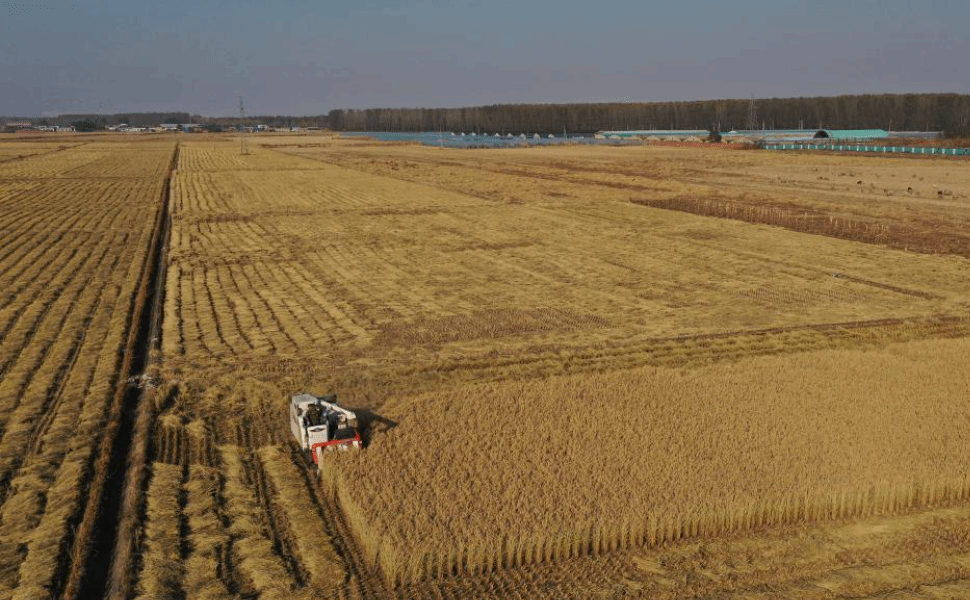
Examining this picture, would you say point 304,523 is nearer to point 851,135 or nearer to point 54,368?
point 54,368

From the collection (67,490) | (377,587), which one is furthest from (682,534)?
(67,490)

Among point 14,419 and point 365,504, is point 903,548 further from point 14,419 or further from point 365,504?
point 14,419

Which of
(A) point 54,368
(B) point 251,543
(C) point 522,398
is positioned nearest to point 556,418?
(C) point 522,398

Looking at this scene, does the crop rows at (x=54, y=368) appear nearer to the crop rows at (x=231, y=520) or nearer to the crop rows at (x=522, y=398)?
the crop rows at (x=231, y=520)

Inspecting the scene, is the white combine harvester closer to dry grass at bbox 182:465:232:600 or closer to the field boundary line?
dry grass at bbox 182:465:232:600

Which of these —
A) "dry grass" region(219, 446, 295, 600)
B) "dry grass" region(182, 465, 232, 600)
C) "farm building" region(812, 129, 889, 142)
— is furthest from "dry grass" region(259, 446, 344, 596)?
"farm building" region(812, 129, 889, 142)
